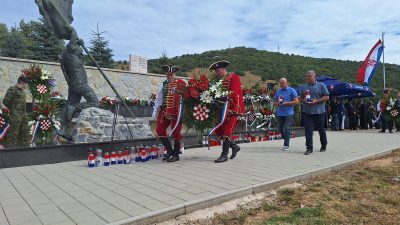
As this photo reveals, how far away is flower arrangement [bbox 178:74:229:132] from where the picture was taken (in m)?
7.08

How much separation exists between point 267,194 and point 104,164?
143 inches

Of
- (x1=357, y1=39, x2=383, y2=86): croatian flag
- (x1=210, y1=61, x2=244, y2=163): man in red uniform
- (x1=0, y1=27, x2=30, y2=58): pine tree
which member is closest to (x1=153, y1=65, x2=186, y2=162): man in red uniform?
(x1=210, y1=61, x2=244, y2=163): man in red uniform

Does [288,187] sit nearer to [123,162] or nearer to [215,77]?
[215,77]

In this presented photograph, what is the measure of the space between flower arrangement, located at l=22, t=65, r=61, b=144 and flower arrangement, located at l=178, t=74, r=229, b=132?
150 inches

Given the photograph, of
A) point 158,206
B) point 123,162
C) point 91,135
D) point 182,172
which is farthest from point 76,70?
point 158,206

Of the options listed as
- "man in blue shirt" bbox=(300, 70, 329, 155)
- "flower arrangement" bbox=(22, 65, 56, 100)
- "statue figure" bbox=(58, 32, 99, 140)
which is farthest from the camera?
"statue figure" bbox=(58, 32, 99, 140)

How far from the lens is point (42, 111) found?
8961 millimetres

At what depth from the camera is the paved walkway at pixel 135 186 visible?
148 inches

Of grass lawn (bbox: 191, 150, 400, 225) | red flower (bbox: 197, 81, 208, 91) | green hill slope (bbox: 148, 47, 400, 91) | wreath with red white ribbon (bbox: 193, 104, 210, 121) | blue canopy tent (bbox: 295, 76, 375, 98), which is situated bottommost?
grass lawn (bbox: 191, 150, 400, 225)

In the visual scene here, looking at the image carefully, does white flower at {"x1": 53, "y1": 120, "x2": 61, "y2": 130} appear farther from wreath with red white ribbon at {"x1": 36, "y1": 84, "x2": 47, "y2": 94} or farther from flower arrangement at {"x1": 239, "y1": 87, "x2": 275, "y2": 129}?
flower arrangement at {"x1": 239, "y1": 87, "x2": 275, "y2": 129}

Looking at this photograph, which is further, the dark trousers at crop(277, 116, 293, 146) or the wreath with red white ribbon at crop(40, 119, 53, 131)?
the dark trousers at crop(277, 116, 293, 146)

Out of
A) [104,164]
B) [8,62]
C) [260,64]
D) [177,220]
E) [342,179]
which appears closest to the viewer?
[177,220]

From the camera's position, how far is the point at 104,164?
7086mm

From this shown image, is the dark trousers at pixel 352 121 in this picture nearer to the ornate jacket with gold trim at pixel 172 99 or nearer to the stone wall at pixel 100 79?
the stone wall at pixel 100 79
